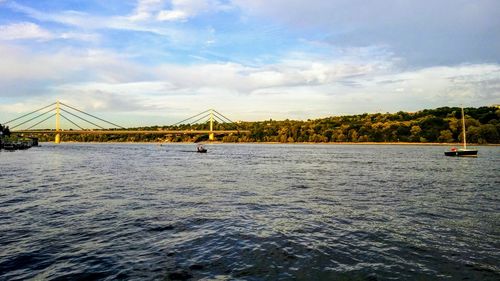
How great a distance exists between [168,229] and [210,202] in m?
7.54

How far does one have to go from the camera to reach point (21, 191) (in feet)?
93.2

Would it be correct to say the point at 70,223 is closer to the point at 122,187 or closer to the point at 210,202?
the point at 210,202

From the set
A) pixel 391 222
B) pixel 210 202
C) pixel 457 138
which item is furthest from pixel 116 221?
pixel 457 138

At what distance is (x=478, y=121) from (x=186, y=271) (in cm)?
17890

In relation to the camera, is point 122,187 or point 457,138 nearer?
point 122,187

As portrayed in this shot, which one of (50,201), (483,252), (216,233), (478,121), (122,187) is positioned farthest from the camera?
(478,121)

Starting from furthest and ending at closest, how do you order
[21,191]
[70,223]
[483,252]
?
1. [21,191]
2. [70,223]
3. [483,252]

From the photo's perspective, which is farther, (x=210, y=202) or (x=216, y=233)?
(x=210, y=202)

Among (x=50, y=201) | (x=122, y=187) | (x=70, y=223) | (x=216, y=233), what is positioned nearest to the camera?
(x=216, y=233)

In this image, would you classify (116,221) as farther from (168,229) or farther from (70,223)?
(168,229)

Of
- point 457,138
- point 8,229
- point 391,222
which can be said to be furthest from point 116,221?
point 457,138

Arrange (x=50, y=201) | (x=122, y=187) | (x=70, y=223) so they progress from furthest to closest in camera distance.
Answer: (x=122, y=187) → (x=50, y=201) → (x=70, y=223)

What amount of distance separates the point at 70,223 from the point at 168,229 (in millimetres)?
4780

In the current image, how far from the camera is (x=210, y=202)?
79.4 feet
